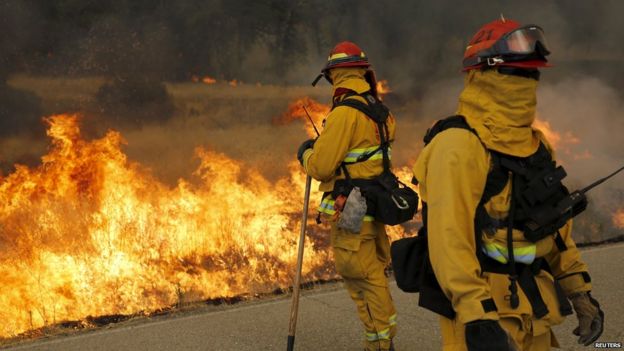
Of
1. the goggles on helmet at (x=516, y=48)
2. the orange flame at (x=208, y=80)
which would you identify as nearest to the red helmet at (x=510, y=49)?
the goggles on helmet at (x=516, y=48)

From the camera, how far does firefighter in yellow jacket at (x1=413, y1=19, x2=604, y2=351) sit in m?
1.89

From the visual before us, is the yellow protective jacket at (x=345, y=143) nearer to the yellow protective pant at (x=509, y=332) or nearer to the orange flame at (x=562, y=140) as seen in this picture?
the yellow protective pant at (x=509, y=332)

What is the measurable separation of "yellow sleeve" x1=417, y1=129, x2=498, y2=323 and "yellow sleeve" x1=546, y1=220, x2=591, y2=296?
542 millimetres

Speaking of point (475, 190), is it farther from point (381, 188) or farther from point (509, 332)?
point (381, 188)

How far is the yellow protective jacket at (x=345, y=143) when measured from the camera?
348cm

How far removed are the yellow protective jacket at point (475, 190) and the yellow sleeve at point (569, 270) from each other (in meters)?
0.13

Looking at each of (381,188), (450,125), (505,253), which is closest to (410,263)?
(505,253)

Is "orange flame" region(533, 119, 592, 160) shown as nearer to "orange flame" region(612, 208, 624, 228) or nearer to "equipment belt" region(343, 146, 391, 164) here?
"orange flame" region(612, 208, 624, 228)

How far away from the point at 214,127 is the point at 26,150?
323 centimetres

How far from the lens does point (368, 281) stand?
3.57 meters

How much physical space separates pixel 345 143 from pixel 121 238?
11.7ft

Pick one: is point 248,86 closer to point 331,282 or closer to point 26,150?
point 26,150

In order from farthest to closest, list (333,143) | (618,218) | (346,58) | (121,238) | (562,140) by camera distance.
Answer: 1. (562,140)
2. (618,218)
3. (121,238)
4. (346,58)
5. (333,143)

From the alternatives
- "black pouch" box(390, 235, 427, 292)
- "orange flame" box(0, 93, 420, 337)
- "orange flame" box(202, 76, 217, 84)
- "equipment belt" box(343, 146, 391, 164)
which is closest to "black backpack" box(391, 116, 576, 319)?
"black pouch" box(390, 235, 427, 292)
